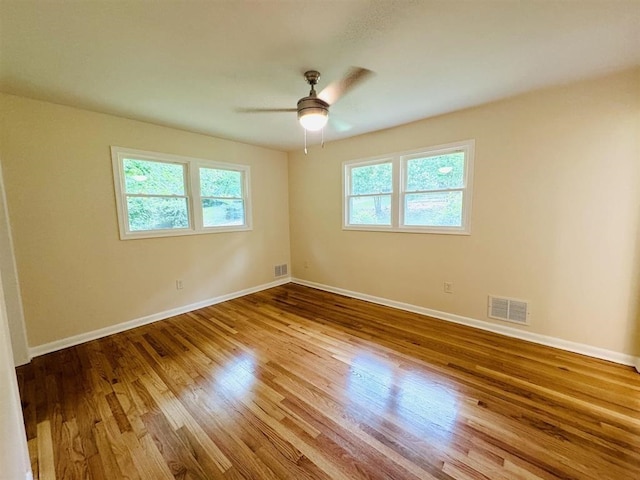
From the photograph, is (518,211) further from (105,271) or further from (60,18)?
(105,271)

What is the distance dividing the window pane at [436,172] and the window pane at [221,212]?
2.67 metres

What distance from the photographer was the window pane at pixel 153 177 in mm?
3117

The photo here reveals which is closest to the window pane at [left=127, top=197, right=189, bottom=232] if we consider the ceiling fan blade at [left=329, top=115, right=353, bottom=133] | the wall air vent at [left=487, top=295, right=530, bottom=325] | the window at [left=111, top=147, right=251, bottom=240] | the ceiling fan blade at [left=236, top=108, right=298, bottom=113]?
the window at [left=111, top=147, right=251, bottom=240]

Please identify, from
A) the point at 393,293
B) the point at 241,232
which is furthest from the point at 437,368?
the point at 241,232

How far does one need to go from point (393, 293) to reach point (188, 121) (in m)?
3.50

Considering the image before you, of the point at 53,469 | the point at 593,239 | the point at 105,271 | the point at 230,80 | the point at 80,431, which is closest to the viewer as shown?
the point at 53,469

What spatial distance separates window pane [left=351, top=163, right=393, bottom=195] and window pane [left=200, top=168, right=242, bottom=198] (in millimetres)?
1872

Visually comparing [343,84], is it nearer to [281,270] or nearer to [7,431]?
[7,431]

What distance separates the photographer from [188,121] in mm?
3139

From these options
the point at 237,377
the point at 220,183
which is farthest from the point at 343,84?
the point at 220,183

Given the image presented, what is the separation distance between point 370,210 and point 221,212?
2.31 m

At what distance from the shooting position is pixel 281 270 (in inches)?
197

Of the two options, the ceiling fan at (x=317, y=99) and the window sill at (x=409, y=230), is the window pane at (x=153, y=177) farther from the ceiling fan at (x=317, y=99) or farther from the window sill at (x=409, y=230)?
the window sill at (x=409, y=230)

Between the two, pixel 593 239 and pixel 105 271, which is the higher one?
pixel 593 239
